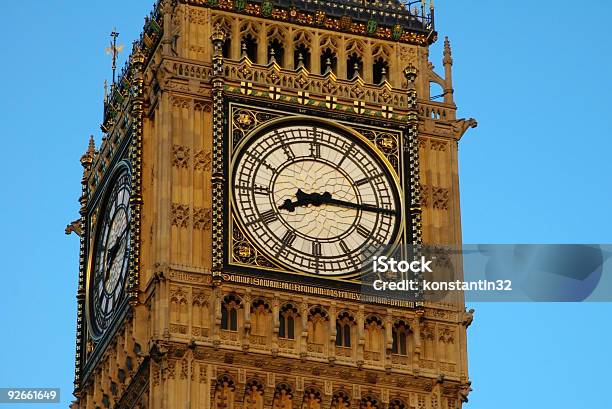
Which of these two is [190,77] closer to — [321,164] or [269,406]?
[321,164]

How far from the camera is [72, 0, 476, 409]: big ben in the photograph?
160 ft

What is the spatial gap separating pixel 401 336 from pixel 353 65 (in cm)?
635

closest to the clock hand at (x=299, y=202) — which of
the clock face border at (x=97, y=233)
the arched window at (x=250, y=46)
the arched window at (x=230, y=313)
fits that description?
the arched window at (x=230, y=313)

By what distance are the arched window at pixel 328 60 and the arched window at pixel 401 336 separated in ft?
19.1

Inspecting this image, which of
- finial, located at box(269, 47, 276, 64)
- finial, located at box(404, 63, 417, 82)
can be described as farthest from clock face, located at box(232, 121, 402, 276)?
finial, located at box(404, 63, 417, 82)

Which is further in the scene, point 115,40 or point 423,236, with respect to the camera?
point 115,40

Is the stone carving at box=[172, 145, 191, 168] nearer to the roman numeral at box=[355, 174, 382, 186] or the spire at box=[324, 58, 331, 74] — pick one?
the roman numeral at box=[355, 174, 382, 186]

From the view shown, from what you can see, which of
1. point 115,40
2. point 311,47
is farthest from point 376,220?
point 115,40

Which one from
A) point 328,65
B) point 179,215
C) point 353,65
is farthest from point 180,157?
point 353,65

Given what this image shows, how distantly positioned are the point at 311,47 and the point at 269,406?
327 inches

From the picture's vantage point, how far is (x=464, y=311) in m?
50.6

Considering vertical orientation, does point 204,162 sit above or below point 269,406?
above

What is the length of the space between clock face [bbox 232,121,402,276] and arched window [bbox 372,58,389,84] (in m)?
2.08

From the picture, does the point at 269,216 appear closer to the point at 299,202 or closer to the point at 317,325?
the point at 299,202
